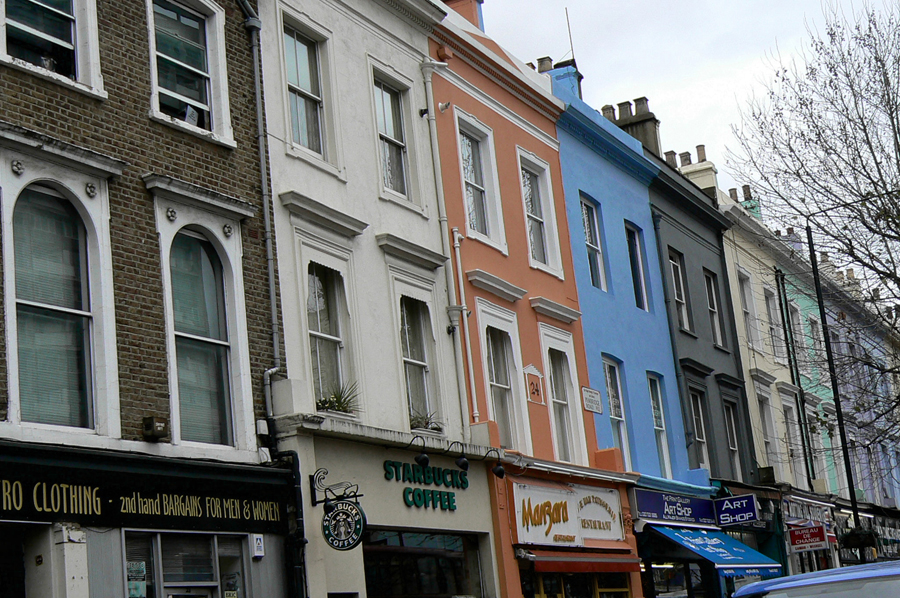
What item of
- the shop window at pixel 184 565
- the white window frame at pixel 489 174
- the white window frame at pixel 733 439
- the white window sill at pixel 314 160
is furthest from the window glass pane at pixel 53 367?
the white window frame at pixel 733 439

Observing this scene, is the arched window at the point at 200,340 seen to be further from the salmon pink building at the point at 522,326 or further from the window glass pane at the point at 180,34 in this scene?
the salmon pink building at the point at 522,326

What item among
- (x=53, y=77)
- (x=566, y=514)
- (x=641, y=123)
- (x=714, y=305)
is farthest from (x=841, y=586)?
(x=641, y=123)

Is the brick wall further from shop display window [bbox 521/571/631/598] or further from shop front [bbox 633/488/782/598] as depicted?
shop front [bbox 633/488/782/598]

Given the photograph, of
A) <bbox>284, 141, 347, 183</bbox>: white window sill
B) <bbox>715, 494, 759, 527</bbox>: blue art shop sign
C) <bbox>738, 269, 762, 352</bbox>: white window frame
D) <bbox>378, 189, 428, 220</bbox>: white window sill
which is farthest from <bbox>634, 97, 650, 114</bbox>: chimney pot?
<bbox>284, 141, 347, 183</bbox>: white window sill

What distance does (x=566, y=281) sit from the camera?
70.7ft

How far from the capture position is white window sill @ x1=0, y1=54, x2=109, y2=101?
1107cm

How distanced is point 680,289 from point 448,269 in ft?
35.4

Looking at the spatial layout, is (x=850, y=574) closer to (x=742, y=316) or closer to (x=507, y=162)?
(x=507, y=162)

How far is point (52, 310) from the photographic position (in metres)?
11.0

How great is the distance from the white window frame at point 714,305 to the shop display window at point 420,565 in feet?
43.9

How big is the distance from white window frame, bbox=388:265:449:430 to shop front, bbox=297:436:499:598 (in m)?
0.83

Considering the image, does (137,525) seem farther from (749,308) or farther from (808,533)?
(749,308)

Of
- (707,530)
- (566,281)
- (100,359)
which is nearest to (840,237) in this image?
(566,281)

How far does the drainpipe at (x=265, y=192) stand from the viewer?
13320 millimetres
